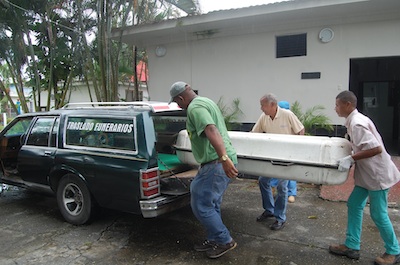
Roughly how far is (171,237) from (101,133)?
152 centimetres

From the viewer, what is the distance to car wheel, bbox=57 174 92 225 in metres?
4.15

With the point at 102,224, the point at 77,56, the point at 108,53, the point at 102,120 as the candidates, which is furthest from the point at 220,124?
the point at 77,56

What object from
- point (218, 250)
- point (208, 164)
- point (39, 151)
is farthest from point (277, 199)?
point (39, 151)

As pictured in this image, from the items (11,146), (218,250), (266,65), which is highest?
(266,65)

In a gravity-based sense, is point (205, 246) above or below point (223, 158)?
below

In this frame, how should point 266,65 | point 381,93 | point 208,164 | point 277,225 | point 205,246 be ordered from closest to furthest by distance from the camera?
point 208,164, point 205,246, point 277,225, point 266,65, point 381,93

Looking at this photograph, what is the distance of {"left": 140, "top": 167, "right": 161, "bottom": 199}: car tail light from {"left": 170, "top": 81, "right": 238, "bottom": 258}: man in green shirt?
0.51 meters

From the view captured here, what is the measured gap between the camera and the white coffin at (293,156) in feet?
10.3

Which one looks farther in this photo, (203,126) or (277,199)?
(277,199)

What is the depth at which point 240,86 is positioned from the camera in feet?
27.8

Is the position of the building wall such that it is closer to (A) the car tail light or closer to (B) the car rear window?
(B) the car rear window

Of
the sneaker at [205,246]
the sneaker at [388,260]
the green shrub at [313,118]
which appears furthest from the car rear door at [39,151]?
the green shrub at [313,118]

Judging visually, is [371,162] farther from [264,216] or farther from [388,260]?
[264,216]

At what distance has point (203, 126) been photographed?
303 cm
